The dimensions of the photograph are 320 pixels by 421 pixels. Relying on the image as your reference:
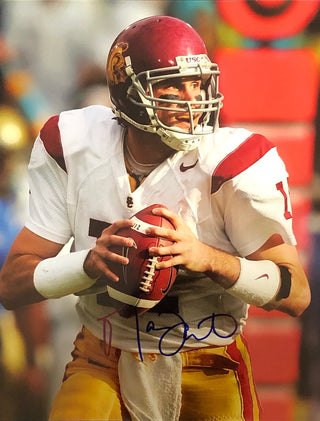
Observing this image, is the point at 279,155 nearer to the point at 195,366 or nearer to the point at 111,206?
the point at 111,206

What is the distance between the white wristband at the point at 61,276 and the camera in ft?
7.76

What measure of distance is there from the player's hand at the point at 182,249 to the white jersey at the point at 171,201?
0.13ft

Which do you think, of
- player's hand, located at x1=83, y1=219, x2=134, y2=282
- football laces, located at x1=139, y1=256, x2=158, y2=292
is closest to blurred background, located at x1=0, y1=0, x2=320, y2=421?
player's hand, located at x1=83, y1=219, x2=134, y2=282

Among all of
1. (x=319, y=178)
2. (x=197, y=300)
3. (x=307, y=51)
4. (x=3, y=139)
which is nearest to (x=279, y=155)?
(x=319, y=178)

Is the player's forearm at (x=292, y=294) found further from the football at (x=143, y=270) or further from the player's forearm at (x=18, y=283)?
the player's forearm at (x=18, y=283)

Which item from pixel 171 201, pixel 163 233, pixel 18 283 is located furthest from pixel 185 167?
pixel 18 283

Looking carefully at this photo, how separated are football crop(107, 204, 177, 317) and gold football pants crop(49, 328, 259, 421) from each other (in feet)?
0.77

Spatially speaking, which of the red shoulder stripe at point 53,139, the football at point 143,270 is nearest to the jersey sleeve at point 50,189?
the red shoulder stripe at point 53,139

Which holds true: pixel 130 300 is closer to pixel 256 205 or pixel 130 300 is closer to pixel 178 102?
pixel 256 205

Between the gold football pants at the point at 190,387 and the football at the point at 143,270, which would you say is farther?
the gold football pants at the point at 190,387

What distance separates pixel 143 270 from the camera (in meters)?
2.25

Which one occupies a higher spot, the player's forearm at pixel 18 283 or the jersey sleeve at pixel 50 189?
the jersey sleeve at pixel 50 189
